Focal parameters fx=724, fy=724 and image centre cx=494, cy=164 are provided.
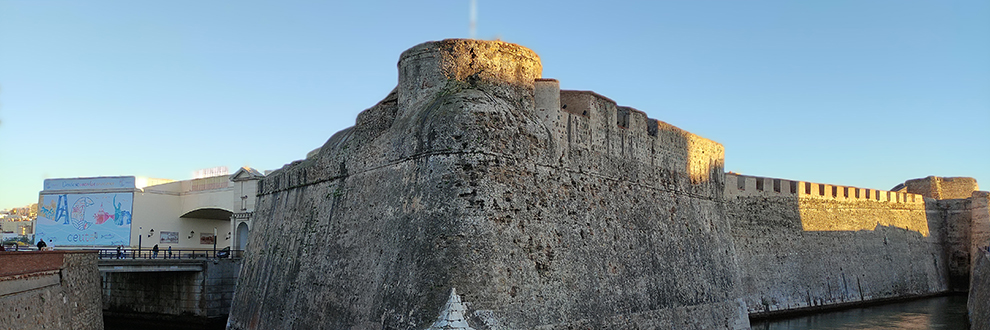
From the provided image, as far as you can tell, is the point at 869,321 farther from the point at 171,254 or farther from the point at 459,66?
the point at 171,254

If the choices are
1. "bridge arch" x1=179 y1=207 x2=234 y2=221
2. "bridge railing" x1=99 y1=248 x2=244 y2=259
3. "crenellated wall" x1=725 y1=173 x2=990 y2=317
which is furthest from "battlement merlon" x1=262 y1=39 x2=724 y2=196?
"bridge arch" x1=179 y1=207 x2=234 y2=221

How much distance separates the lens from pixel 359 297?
50.4 ft

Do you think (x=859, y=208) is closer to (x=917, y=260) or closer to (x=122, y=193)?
(x=917, y=260)

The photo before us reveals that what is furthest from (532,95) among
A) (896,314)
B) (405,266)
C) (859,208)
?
(859,208)

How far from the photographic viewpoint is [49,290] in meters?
16.1

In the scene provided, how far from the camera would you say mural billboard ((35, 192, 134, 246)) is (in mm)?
39438

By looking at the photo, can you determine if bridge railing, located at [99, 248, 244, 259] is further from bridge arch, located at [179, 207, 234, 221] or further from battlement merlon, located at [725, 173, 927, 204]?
battlement merlon, located at [725, 173, 927, 204]

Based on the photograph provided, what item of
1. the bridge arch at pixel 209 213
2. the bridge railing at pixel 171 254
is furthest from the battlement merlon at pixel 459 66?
the bridge arch at pixel 209 213

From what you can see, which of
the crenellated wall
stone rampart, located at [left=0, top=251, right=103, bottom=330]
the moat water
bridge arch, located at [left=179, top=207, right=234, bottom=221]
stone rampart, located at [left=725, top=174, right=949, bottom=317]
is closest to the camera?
stone rampart, located at [left=0, top=251, right=103, bottom=330]

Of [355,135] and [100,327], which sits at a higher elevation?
[355,135]

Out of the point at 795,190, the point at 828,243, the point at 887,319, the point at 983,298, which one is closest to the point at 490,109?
the point at 983,298

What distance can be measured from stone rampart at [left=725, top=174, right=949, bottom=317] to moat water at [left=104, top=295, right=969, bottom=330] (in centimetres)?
116

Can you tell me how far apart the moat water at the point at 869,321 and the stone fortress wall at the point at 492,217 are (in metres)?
4.74

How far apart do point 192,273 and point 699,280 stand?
17.9 meters
